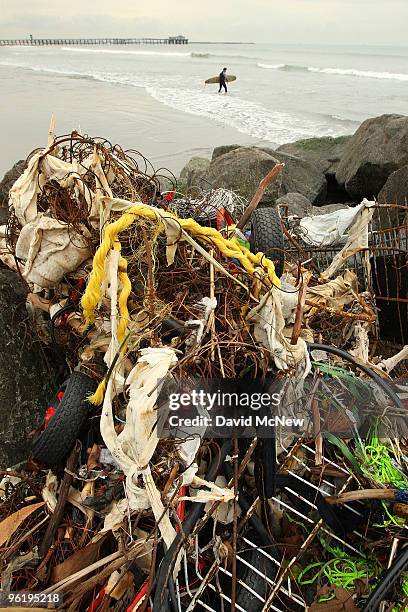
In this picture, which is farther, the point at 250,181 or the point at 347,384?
the point at 250,181

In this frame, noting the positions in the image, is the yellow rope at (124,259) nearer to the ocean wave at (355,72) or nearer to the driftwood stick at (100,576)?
the driftwood stick at (100,576)

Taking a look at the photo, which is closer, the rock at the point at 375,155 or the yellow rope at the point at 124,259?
the yellow rope at the point at 124,259

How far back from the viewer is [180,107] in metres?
18.4

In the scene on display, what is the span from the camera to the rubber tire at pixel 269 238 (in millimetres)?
2594

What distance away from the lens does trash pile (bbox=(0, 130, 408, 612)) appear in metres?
1.76

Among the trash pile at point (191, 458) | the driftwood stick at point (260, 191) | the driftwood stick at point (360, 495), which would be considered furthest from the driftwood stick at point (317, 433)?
the driftwood stick at point (260, 191)

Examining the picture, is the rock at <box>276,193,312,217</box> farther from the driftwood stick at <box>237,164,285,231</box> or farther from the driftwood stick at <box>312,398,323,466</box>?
the driftwood stick at <box>312,398,323,466</box>

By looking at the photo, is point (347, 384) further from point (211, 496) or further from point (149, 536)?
point (149, 536)

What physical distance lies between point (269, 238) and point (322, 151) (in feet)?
27.5

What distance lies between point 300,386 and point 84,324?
0.97 m

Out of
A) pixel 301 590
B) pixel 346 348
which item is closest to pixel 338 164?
pixel 346 348

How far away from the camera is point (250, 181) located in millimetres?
6285

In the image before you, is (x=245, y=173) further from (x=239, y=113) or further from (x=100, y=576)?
(x=239, y=113)

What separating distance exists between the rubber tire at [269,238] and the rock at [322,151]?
22.8 ft
